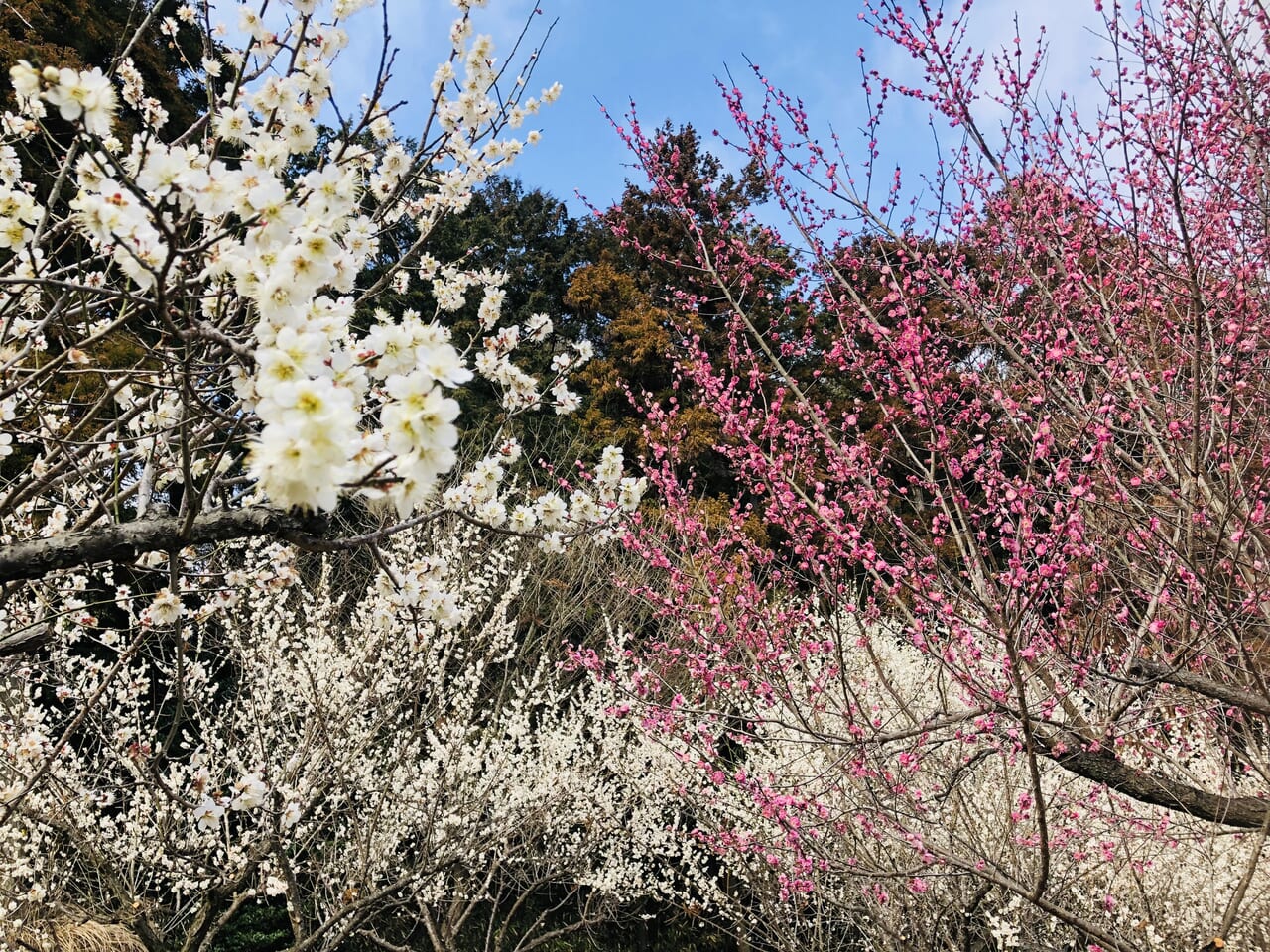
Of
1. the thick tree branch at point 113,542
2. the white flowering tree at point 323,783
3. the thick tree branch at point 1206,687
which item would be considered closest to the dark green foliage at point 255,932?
the white flowering tree at point 323,783

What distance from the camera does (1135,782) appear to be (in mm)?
2646

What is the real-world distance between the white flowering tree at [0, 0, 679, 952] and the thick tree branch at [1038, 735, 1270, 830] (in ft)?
5.61

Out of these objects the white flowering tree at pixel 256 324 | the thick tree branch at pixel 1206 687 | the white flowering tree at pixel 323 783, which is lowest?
the white flowering tree at pixel 323 783

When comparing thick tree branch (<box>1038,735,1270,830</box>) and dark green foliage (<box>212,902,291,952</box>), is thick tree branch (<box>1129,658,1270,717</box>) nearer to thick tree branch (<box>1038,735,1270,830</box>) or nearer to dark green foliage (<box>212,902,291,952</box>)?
thick tree branch (<box>1038,735,1270,830</box>)

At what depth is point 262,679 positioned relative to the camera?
6.23 m

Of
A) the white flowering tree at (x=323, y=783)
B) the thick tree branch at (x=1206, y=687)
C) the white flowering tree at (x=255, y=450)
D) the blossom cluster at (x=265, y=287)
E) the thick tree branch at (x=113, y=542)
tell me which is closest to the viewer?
the blossom cluster at (x=265, y=287)

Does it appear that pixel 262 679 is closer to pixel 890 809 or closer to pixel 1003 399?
pixel 890 809

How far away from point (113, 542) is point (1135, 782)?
311cm

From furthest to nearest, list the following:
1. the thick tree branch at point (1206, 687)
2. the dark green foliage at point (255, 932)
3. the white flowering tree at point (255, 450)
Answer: the dark green foliage at point (255, 932), the thick tree branch at point (1206, 687), the white flowering tree at point (255, 450)

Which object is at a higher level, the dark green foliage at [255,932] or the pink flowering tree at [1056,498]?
the pink flowering tree at [1056,498]

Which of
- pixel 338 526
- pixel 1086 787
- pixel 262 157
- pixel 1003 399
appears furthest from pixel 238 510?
pixel 338 526

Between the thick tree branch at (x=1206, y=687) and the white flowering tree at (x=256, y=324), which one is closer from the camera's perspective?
the white flowering tree at (x=256, y=324)

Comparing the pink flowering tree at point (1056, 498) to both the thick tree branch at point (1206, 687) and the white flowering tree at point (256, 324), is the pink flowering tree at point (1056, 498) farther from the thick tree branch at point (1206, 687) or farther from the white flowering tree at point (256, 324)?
the white flowering tree at point (256, 324)

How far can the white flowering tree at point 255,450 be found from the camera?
4.35 feet
